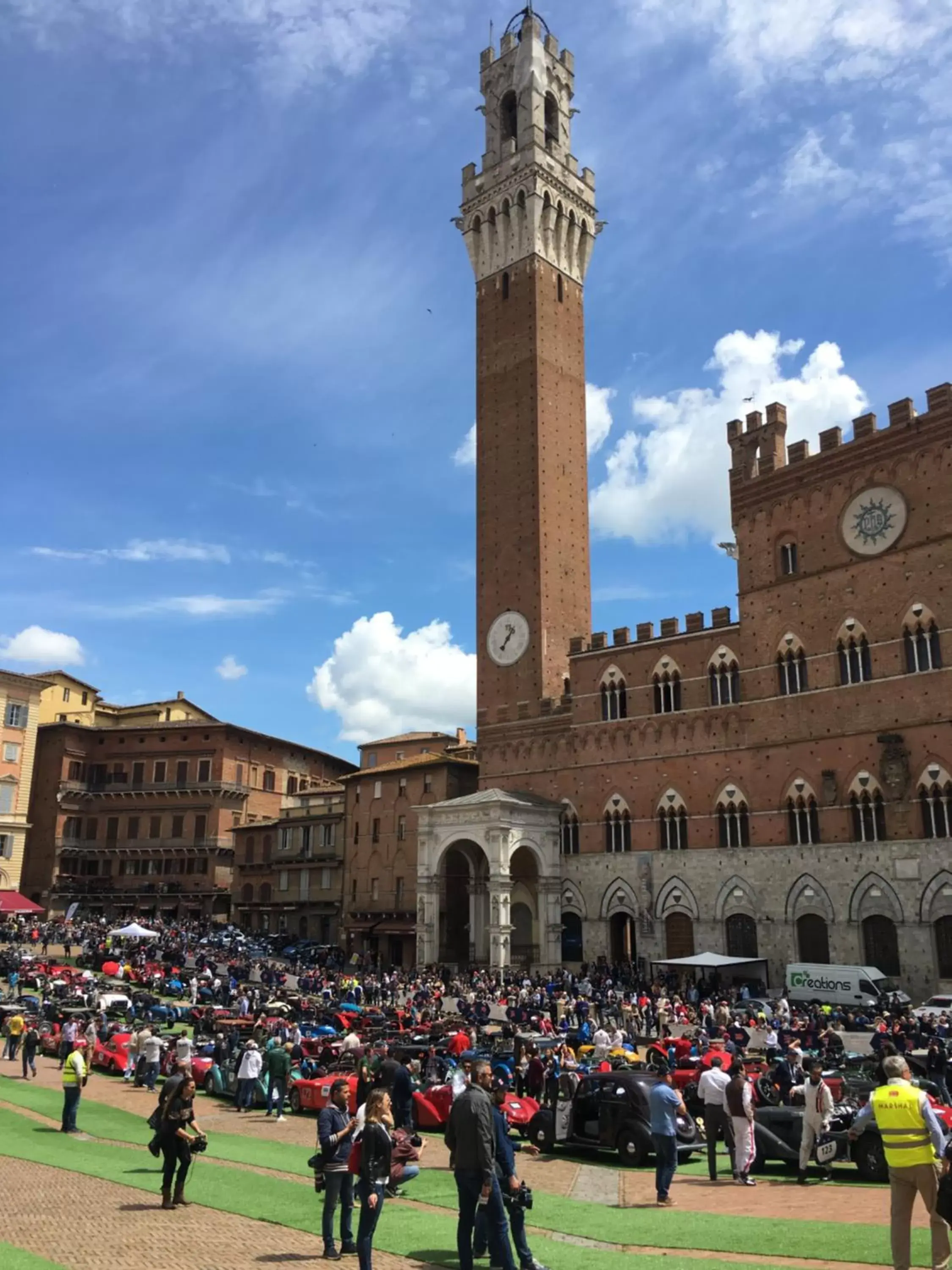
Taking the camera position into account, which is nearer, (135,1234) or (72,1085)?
(135,1234)

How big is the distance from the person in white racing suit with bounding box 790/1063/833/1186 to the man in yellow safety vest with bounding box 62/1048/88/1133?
9.98 meters

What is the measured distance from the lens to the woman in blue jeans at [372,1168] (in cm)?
843

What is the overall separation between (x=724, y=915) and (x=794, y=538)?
14647 millimetres

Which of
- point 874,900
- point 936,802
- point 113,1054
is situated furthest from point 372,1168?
point 874,900

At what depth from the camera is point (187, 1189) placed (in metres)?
12.0

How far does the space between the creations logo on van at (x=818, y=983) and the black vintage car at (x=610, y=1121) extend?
19.2 m

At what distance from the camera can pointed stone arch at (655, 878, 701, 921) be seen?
40656 millimetres

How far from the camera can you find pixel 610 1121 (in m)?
Result: 14.8

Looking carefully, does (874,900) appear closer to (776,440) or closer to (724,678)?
(724,678)

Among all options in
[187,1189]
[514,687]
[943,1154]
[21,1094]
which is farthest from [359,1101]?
[514,687]

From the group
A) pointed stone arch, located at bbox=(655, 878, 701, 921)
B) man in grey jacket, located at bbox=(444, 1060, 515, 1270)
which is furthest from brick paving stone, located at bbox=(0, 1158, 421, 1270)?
pointed stone arch, located at bbox=(655, 878, 701, 921)

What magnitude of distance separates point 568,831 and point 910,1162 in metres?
38.1

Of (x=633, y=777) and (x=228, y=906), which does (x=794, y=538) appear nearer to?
(x=633, y=777)

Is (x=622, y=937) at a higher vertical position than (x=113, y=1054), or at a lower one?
higher
